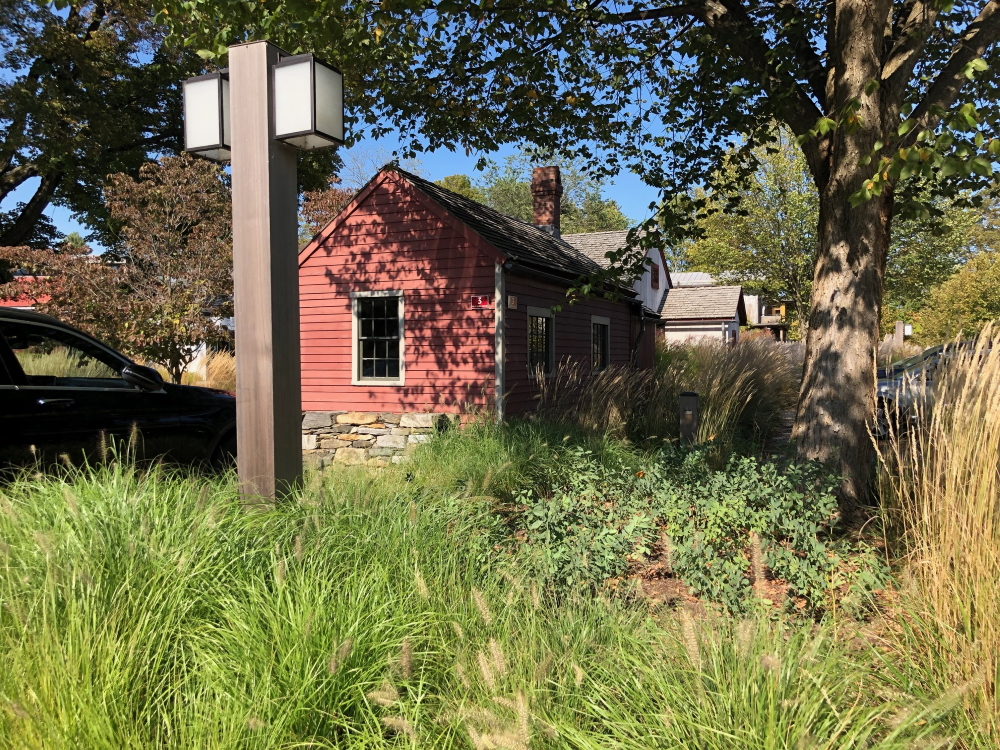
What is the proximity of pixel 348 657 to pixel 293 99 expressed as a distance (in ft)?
9.99

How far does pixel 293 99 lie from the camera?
396cm

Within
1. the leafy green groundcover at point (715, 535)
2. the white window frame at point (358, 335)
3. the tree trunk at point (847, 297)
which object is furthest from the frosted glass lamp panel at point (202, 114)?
the white window frame at point (358, 335)

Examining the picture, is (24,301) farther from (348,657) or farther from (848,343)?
(348,657)

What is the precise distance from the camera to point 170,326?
1408 cm

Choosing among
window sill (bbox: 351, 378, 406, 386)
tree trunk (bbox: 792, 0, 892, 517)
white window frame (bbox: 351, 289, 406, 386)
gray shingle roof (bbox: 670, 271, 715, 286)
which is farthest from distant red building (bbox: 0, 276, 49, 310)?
gray shingle roof (bbox: 670, 271, 715, 286)

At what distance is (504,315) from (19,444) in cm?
771

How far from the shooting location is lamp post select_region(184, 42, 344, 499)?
13.0 feet

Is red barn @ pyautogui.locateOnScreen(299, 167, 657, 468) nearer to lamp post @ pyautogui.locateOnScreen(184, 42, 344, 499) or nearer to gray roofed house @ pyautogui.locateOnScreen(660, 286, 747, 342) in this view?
lamp post @ pyautogui.locateOnScreen(184, 42, 344, 499)

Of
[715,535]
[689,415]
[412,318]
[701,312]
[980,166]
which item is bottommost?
[715,535]

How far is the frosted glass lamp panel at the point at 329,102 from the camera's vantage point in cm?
398

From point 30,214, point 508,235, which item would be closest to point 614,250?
point 508,235

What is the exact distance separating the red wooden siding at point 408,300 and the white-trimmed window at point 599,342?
4.59m

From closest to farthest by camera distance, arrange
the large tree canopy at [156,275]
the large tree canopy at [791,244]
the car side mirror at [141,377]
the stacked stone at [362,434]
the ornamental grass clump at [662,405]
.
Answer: the car side mirror at [141,377] → the ornamental grass clump at [662,405] → the stacked stone at [362,434] → the large tree canopy at [156,275] → the large tree canopy at [791,244]

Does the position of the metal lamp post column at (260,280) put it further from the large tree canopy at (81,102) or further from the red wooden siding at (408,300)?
the large tree canopy at (81,102)
